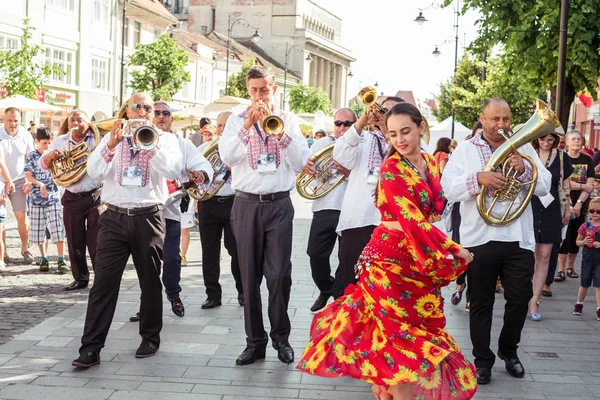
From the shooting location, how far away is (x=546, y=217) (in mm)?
9055

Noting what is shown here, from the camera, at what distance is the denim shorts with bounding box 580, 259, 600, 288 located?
9.03 metres

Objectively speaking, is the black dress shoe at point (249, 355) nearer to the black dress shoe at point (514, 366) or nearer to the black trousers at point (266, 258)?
the black trousers at point (266, 258)

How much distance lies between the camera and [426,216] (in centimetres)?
504

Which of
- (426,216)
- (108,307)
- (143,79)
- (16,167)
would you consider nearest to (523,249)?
(426,216)

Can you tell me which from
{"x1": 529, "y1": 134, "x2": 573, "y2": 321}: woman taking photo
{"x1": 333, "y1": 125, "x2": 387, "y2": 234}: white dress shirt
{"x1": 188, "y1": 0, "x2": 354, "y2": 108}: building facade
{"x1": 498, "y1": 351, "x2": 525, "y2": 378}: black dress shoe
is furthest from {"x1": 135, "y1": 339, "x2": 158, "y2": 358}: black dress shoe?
{"x1": 188, "y1": 0, "x2": 354, "y2": 108}: building facade

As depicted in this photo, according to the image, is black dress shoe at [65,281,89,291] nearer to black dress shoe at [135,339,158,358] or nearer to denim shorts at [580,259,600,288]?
black dress shoe at [135,339,158,358]

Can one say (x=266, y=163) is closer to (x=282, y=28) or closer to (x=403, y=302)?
(x=403, y=302)

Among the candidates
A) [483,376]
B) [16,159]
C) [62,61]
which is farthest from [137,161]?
[62,61]

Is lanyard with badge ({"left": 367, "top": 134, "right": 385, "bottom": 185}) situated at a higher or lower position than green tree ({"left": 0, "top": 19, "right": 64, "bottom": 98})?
lower

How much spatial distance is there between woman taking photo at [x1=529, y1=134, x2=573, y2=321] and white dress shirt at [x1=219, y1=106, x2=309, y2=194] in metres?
3.26

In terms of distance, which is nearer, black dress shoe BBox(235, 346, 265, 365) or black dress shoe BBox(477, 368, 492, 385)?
black dress shoe BBox(477, 368, 492, 385)

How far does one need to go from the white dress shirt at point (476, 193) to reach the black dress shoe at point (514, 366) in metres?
0.86

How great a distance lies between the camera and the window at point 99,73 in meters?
45.9

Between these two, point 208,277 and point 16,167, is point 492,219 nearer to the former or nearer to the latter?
point 208,277
